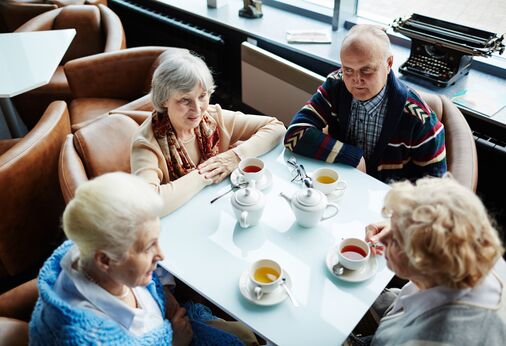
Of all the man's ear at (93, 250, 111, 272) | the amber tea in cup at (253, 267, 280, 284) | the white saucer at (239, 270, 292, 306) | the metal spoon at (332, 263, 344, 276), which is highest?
the man's ear at (93, 250, 111, 272)

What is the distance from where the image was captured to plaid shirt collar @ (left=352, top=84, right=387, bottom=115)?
6.38 feet

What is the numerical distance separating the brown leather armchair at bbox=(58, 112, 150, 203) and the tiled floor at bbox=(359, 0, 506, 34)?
179cm

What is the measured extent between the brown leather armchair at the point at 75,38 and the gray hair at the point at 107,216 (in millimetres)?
2296

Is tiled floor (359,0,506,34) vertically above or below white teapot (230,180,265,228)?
above

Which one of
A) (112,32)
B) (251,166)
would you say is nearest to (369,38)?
(251,166)

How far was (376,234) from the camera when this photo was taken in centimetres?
155

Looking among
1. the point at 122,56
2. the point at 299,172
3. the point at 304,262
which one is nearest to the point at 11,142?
the point at 122,56

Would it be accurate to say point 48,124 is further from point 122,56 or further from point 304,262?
point 304,262

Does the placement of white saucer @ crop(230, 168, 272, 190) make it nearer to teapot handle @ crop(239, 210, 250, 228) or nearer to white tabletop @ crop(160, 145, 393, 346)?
white tabletop @ crop(160, 145, 393, 346)

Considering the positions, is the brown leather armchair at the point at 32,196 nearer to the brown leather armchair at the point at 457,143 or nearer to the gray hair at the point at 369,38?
the gray hair at the point at 369,38

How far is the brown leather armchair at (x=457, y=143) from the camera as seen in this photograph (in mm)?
1900

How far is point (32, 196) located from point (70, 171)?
1.88 feet

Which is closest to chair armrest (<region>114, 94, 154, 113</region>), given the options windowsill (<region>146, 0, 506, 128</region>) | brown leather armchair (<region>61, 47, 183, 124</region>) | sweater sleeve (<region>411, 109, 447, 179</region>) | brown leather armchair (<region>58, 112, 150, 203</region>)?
brown leather armchair (<region>58, 112, 150, 203</region>)

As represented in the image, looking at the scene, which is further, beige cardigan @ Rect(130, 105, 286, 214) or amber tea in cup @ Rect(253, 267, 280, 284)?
beige cardigan @ Rect(130, 105, 286, 214)
